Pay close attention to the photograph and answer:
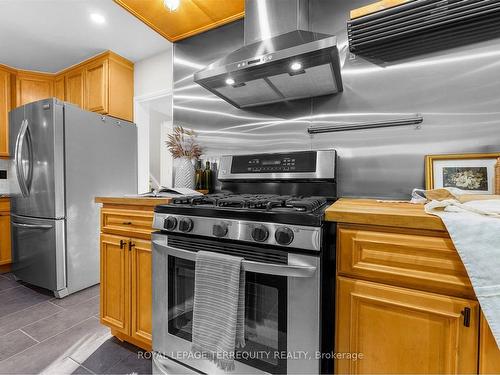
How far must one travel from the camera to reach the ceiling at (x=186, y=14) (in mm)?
1719

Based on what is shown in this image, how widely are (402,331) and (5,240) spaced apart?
154 inches

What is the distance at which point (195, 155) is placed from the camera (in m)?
1.96

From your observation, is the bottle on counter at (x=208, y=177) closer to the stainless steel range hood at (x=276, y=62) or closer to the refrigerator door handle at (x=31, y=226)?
the stainless steel range hood at (x=276, y=62)

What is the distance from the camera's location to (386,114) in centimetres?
145

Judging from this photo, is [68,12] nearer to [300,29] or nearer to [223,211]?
[300,29]

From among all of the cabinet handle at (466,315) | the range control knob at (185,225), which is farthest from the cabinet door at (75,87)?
the cabinet handle at (466,315)

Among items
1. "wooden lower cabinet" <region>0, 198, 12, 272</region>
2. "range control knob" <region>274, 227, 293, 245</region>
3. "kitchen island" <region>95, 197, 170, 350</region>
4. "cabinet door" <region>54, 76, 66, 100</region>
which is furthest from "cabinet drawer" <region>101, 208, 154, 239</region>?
"cabinet door" <region>54, 76, 66, 100</region>

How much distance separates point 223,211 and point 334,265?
0.50 m

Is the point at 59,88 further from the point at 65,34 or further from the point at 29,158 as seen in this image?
the point at 29,158

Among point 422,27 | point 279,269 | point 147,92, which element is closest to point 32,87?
point 147,92

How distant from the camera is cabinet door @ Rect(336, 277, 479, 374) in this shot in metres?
0.80

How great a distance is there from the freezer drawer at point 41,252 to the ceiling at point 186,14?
188 centimetres

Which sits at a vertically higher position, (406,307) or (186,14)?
(186,14)

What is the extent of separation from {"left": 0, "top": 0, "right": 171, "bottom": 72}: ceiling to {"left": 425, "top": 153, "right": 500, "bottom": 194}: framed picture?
259cm
